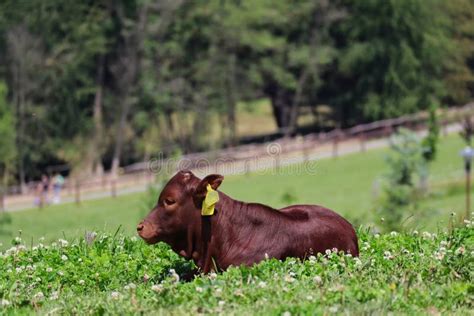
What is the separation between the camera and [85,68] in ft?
223

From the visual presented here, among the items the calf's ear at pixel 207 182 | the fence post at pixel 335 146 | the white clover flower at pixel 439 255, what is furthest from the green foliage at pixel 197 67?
the white clover flower at pixel 439 255

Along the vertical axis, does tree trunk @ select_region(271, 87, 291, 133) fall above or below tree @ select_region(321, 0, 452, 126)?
below

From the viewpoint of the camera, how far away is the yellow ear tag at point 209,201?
10.2 metres

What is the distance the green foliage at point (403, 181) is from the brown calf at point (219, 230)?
869 inches

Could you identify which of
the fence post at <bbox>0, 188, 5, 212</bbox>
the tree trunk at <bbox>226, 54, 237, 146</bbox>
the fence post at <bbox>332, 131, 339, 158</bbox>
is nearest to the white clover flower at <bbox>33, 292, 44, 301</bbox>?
the fence post at <bbox>0, 188, 5, 212</bbox>

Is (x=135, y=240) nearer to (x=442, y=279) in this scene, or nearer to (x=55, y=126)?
(x=442, y=279)

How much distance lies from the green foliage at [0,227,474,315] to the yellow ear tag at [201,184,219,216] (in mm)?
707

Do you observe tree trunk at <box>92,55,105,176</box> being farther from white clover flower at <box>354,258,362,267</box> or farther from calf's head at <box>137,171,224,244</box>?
white clover flower at <box>354,258,362,267</box>

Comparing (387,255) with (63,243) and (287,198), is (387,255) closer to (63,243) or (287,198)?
(63,243)

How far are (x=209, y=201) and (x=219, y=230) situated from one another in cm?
36

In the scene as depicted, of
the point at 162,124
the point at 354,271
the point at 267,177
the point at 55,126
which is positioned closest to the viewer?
the point at 354,271

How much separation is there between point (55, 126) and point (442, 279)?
59336 mm

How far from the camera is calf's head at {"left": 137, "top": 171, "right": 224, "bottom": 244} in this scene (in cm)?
1024

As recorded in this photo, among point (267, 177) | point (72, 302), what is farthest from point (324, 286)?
point (267, 177)
